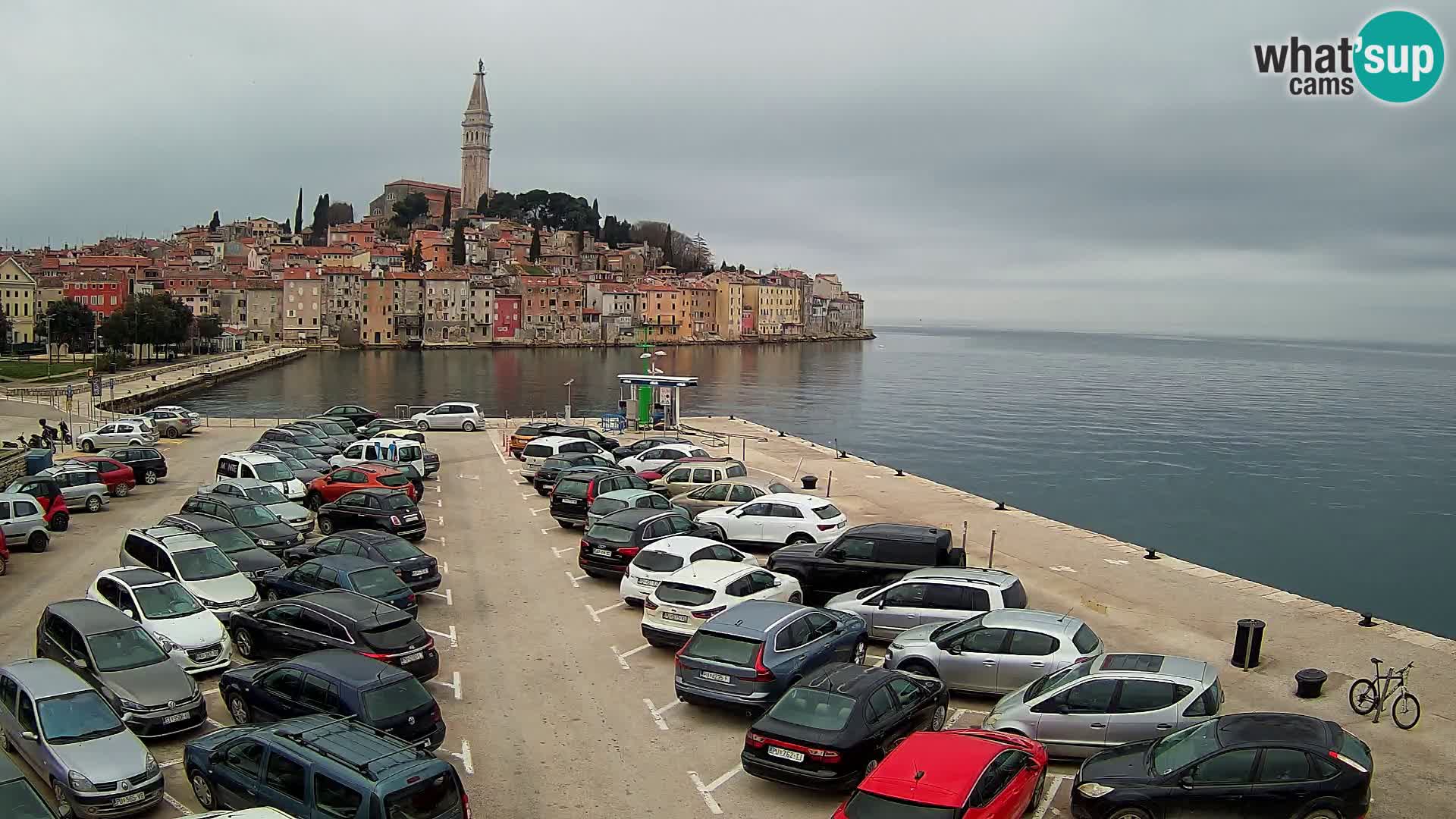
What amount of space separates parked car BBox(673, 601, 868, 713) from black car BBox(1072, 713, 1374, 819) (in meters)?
3.10

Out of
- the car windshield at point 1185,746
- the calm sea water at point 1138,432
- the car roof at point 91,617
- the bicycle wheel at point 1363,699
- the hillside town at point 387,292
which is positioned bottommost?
the calm sea water at point 1138,432

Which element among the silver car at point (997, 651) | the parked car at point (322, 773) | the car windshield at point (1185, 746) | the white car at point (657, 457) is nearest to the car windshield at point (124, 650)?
the parked car at point (322, 773)

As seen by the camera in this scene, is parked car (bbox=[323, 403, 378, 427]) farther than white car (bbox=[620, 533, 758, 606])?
Yes

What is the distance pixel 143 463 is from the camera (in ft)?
85.2

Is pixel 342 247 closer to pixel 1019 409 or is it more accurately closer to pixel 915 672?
pixel 1019 409

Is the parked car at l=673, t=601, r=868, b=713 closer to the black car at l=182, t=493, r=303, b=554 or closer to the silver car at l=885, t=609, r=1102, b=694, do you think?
the silver car at l=885, t=609, r=1102, b=694

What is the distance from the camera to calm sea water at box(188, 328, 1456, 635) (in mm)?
37188

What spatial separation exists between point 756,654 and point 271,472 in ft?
53.7

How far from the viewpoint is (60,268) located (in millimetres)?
145875

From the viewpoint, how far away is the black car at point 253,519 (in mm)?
17688

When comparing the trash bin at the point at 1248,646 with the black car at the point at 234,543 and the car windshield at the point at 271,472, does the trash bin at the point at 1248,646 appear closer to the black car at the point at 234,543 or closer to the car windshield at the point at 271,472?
the black car at the point at 234,543

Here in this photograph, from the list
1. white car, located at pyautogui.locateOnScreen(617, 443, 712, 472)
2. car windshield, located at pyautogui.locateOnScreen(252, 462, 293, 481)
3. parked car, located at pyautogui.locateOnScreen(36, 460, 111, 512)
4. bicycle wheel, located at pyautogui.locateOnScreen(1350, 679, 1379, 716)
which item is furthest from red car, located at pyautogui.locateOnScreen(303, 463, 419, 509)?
bicycle wheel, located at pyautogui.locateOnScreen(1350, 679, 1379, 716)

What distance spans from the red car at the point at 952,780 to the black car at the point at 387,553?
9335 mm

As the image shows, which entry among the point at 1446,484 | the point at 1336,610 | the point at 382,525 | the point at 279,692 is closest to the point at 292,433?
the point at 382,525
